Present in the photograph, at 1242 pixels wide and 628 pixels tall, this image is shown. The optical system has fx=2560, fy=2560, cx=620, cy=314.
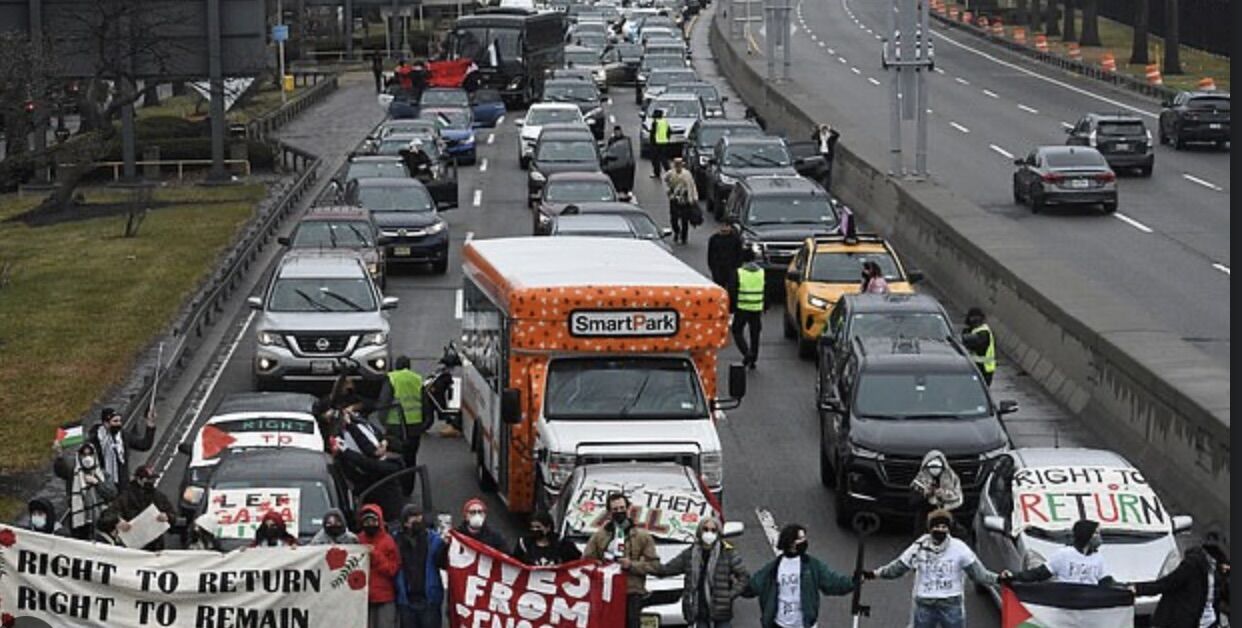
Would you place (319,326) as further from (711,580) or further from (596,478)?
(711,580)

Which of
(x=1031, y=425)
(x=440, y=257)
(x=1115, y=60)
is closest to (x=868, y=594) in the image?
(x=1031, y=425)

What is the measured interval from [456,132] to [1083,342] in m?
32.8

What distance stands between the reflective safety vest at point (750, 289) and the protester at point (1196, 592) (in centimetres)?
1435

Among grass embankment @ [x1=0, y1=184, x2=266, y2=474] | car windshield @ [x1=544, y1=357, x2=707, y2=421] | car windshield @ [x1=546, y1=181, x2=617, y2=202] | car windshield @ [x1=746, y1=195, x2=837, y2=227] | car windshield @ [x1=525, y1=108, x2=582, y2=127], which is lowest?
grass embankment @ [x1=0, y1=184, x2=266, y2=474]

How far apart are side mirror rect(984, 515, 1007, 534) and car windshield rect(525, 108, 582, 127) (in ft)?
128

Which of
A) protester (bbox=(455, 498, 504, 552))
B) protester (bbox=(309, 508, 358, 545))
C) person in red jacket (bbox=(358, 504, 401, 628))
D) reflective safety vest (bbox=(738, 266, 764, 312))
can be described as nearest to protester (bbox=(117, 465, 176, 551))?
protester (bbox=(309, 508, 358, 545))

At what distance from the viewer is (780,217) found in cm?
3850

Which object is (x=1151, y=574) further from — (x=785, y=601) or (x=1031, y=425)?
(x=1031, y=425)

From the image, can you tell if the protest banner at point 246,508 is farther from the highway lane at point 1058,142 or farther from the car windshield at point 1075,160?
the car windshield at point 1075,160

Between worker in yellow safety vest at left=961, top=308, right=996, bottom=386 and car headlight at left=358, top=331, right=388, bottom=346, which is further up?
worker in yellow safety vest at left=961, top=308, right=996, bottom=386

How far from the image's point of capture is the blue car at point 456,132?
5941cm

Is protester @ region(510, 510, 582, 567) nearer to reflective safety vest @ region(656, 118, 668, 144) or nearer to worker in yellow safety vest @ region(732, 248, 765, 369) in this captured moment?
worker in yellow safety vest @ region(732, 248, 765, 369)

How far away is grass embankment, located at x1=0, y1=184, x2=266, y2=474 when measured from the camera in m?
29.9

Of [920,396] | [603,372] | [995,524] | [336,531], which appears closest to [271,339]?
[603,372]
